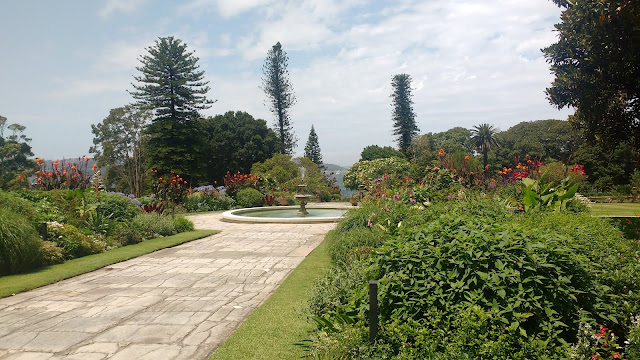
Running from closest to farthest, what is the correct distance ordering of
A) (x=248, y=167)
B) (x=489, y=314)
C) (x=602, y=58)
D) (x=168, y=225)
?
1. (x=489, y=314)
2. (x=602, y=58)
3. (x=168, y=225)
4. (x=248, y=167)

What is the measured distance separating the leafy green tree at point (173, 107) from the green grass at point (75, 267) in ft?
63.6

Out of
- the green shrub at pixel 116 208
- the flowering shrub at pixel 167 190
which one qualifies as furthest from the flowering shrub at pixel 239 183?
the green shrub at pixel 116 208

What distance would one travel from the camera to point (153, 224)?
10148 mm

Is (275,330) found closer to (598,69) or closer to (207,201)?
(598,69)

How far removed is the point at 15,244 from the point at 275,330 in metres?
4.90

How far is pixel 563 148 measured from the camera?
130ft

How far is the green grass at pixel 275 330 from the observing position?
319cm

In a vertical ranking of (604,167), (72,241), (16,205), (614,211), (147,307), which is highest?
(16,205)

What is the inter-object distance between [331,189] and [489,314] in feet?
71.6

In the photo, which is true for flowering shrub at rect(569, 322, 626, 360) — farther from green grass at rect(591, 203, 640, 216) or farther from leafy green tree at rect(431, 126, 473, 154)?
leafy green tree at rect(431, 126, 473, 154)

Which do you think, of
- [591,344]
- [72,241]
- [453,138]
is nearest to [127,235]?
[72,241]

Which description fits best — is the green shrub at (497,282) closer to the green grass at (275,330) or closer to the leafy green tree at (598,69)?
the green grass at (275,330)

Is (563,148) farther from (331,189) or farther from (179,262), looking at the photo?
(179,262)

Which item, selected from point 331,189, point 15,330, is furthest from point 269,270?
point 331,189
